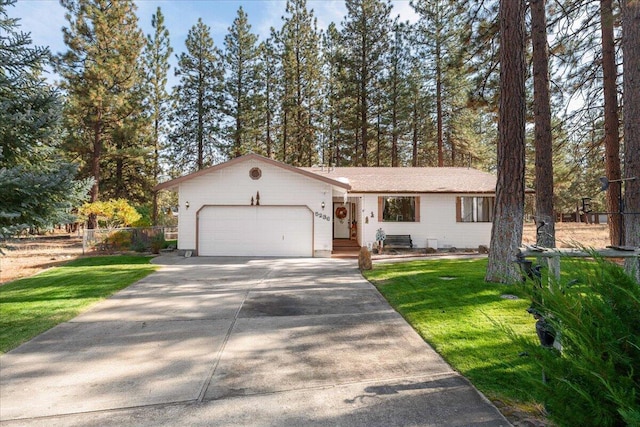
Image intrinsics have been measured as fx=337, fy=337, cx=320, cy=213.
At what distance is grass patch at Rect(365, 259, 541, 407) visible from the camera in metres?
3.36

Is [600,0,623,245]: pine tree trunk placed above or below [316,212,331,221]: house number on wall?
above

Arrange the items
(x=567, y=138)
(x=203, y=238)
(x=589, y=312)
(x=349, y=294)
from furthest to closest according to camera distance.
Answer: (x=203, y=238)
(x=567, y=138)
(x=349, y=294)
(x=589, y=312)

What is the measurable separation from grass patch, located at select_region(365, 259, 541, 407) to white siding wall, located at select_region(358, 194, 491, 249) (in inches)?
234

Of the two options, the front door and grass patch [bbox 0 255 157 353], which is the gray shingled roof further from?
grass patch [bbox 0 255 157 353]

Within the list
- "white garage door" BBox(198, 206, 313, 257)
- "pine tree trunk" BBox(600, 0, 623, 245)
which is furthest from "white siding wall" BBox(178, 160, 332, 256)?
"pine tree trunk" BBox(600, 0, 623, 245)

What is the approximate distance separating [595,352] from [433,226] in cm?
1469

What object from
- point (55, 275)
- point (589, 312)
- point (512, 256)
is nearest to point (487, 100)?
point (512, 256)

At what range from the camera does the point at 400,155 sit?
102 ft

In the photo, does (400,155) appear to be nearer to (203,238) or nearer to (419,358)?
(203,238)

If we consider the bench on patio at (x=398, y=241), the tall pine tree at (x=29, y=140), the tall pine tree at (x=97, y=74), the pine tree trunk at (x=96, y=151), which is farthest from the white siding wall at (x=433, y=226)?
the pine tree trunk at (x=96, y=151)

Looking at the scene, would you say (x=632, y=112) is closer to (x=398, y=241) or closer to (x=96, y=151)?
(x=398, y=241)

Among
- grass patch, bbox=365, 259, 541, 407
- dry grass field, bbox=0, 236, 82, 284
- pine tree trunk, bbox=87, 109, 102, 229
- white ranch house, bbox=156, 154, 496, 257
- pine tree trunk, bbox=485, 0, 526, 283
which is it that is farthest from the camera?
pine tree trunk, bbox=87, 109, 102, 229

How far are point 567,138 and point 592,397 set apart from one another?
548 inches

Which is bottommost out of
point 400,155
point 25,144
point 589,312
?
point 589,312
